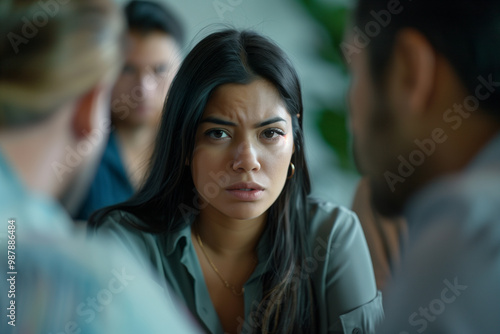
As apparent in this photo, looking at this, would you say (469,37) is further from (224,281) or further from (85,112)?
(85,112)

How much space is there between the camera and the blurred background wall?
0.73m

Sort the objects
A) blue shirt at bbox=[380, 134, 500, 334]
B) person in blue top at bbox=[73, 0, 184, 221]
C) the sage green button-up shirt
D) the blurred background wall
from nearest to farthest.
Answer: blue shirt at bbox=[380, 134, 500, 334] < the sage green button-up shirt < the blurred background wall < person in blue top at bbox=[73, 0, 184, 221]

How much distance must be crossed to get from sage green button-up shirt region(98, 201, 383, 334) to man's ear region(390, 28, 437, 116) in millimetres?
178

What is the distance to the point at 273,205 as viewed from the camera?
659 mm

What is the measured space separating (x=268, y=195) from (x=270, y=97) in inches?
4.4

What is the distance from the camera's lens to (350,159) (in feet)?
2.45

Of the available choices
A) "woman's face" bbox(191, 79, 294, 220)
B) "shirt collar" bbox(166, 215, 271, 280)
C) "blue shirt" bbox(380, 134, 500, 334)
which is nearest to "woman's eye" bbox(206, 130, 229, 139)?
"woman's face" bbox(191, 79, 294, 220)

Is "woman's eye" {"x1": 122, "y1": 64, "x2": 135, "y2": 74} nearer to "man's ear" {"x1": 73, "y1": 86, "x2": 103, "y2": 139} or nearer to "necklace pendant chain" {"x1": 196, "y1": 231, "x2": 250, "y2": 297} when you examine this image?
"man's ear" {"x1": 73, "y1": 86, "x2": 103, "y2": 139}

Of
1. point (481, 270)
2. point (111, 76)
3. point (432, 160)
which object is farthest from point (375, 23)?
point (111, 76)

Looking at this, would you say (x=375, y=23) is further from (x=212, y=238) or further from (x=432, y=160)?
(x=212, y=238)

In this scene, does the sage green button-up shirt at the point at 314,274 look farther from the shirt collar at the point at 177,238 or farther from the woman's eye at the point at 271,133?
the woman's eye at the point at 271,133

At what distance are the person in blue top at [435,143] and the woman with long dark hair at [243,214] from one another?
8 centimetres

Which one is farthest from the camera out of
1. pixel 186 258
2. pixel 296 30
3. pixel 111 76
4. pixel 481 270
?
pixel 111 76

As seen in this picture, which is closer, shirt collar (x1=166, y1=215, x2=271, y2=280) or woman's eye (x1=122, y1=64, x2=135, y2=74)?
shirt collar (x1=166, y1=215, x2=271, y2=280)
